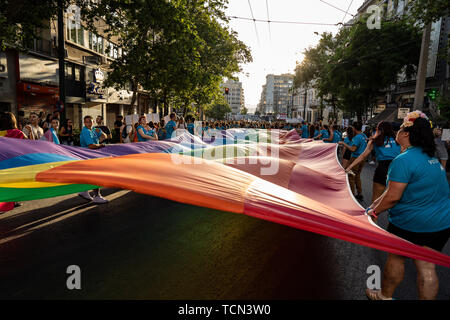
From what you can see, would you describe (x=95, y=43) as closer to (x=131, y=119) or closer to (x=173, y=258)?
(x=131, y=119)

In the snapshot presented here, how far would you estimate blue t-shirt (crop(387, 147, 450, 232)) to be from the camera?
2727mm

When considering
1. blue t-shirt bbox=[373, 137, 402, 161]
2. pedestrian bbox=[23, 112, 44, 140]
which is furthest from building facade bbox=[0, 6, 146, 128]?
blue t-shirt bbox=[373, 137, 402, 161]

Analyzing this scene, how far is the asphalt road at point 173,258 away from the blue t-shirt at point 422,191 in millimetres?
1083

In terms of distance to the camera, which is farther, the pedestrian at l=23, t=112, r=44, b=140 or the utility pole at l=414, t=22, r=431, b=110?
the utility pole at l=414, t=22, r=431, b=110

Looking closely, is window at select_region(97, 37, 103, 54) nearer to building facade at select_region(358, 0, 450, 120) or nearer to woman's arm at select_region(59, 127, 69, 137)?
woman's arm at select_region(59, 127, 69, 137)

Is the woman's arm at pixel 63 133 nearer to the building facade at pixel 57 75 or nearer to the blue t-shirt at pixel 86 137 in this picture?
the building facade at pixel 57 75

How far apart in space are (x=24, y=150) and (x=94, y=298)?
249cm

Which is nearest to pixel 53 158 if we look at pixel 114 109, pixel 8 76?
pixel 8 76

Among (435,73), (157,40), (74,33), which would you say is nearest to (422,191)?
(157,40)

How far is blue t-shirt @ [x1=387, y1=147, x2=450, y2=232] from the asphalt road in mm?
1083

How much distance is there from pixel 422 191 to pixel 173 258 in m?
3.08

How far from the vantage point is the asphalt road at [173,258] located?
3.33 meters

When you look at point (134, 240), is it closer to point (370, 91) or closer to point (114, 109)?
point (370, 91)

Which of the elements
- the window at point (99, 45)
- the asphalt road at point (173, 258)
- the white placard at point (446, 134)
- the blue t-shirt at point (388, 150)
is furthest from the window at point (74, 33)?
the white placard at point (446, 134)
